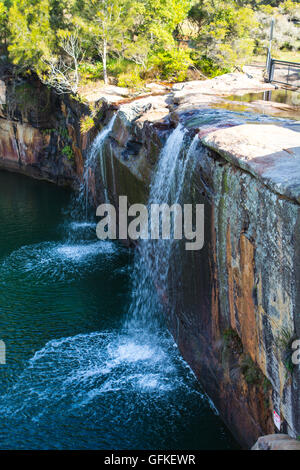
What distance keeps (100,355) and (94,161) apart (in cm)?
1121

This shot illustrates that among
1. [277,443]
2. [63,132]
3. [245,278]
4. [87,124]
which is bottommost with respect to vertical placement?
[277,443]

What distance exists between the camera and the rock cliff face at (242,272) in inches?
314

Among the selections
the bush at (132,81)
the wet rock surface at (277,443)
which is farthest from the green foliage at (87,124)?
the wet rock surface at (277,443)

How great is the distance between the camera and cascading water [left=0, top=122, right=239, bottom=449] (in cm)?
1073

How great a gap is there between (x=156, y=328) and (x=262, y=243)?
699 cm

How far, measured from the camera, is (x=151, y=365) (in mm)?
12805

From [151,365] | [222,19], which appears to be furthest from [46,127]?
[151,365]

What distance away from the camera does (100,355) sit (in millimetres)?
13172

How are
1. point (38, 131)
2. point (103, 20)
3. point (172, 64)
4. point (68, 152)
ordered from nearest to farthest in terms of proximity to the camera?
point (103, 20), point (172, 64), point (68, 152), point (38, 131)

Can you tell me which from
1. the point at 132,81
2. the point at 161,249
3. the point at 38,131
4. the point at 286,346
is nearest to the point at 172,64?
the point at 132,81

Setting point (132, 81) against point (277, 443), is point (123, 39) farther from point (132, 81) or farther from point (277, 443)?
point (277, 443)

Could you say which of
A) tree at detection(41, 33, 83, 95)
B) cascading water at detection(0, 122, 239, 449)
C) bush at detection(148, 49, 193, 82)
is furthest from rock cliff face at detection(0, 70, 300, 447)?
tree at detection(41, 33, 83, 95)

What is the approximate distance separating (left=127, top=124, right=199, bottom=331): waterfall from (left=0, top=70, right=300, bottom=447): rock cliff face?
366 millimetres
